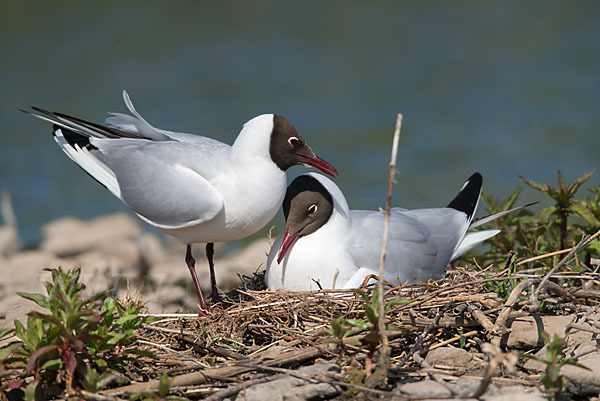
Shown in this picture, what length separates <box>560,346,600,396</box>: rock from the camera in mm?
3027

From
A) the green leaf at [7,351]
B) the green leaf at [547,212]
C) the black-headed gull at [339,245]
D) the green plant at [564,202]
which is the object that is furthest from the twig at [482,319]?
the green leaf at [7,351]

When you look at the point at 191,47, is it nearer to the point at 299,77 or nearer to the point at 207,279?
the point at 299,77

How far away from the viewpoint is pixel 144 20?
63.5 ft

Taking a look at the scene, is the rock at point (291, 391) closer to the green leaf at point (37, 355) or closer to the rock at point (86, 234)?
the green leaf at point (37, 355)

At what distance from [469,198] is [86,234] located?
533 centimetres

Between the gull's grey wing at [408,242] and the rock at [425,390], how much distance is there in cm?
122

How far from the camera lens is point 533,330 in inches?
139

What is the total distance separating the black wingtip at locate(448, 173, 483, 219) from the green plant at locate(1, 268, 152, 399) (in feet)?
8.27

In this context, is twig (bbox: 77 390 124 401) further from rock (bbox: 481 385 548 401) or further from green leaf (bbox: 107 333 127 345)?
rock (bbox: 481 385 548 401)

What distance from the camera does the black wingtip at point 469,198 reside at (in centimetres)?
495

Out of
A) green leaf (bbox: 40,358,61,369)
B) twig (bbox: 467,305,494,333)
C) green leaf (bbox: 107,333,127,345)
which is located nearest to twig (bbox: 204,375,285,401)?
green leaf (bbox: 107,333,127,345)

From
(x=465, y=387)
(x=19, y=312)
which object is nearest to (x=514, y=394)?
(x=465, y=387)

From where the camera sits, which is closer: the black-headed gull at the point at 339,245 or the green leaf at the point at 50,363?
the green leaf at the point at 50,363

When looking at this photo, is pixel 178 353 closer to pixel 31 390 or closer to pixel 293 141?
pixel 31 390
